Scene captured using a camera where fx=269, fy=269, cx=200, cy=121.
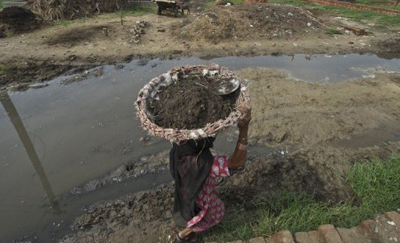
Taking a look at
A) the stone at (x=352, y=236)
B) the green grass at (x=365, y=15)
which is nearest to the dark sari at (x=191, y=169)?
the stone at (x=352, y=236)

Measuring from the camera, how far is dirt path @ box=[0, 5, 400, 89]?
7267 millimetres

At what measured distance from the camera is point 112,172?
388cm

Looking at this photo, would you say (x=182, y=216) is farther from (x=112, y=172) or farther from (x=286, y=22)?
(x=286, y=22)

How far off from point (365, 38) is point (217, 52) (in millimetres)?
5357

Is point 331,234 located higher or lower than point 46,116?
higher

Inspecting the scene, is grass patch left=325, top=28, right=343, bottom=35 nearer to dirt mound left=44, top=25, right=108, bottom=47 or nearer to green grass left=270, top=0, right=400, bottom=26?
green grass left=270, top=0, right=400, bottom=26

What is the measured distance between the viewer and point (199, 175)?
2020 mm

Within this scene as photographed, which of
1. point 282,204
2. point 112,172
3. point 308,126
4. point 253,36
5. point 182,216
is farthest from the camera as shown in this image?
point 253,36

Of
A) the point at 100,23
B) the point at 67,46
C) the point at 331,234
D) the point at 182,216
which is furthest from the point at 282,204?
the point at 100,23

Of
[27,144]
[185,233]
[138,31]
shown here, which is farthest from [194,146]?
[138,31]

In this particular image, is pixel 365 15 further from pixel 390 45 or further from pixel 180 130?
pixel 180 130

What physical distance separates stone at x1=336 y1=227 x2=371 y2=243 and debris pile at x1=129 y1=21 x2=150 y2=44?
7837mm

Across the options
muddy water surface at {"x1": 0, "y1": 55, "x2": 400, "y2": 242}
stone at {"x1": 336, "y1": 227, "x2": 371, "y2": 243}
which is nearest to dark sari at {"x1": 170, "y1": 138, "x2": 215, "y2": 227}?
stone at {"x1": 336, "y1": 227, "x2": 371, "y2": 243}

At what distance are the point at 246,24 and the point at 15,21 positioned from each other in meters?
8.14
